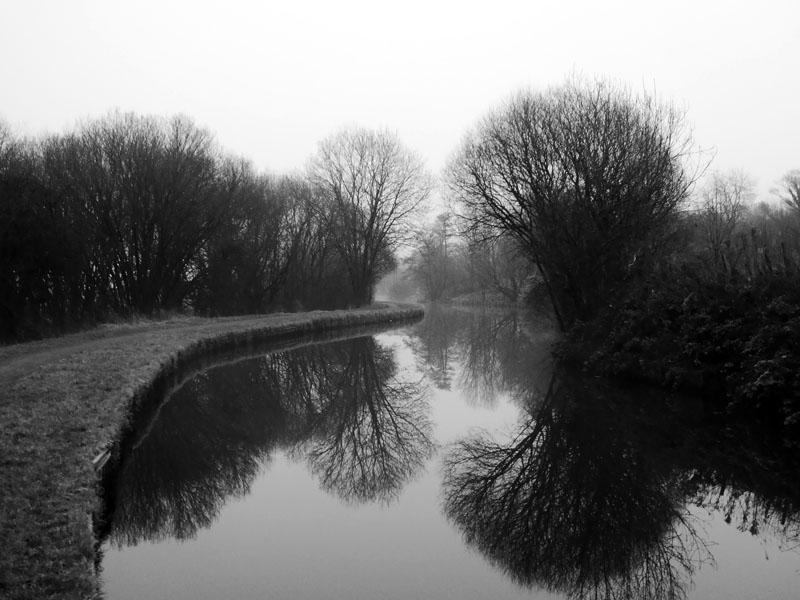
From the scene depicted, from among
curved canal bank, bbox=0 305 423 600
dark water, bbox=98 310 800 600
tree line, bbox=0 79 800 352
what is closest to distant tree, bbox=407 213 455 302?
tree line, bbox=0 79 800 352

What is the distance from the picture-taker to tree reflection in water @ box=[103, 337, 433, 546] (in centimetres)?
655

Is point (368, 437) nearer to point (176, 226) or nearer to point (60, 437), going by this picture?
point (60, 437)

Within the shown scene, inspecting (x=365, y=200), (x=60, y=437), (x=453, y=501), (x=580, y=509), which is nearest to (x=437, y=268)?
(x=365, y=200)

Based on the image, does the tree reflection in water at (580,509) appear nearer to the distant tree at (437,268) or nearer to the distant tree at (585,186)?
the distant tree at (585,186)

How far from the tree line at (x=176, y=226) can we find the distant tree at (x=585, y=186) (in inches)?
620

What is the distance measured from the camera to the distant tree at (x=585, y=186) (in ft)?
52.6

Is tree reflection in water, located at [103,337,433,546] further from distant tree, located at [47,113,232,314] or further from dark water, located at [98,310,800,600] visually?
distant tree, located at [47,113,232,314]

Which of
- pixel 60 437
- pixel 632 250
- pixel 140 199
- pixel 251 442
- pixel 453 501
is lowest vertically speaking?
pixel 453 501

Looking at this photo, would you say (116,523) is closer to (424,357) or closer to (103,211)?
(424,357)

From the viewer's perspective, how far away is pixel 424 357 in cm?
2030

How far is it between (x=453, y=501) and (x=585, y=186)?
12.2m

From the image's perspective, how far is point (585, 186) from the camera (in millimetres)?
16875

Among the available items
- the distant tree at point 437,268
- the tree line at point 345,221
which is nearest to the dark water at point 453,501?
the tree line at point 345,221

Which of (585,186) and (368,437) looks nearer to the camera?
(368,437)
